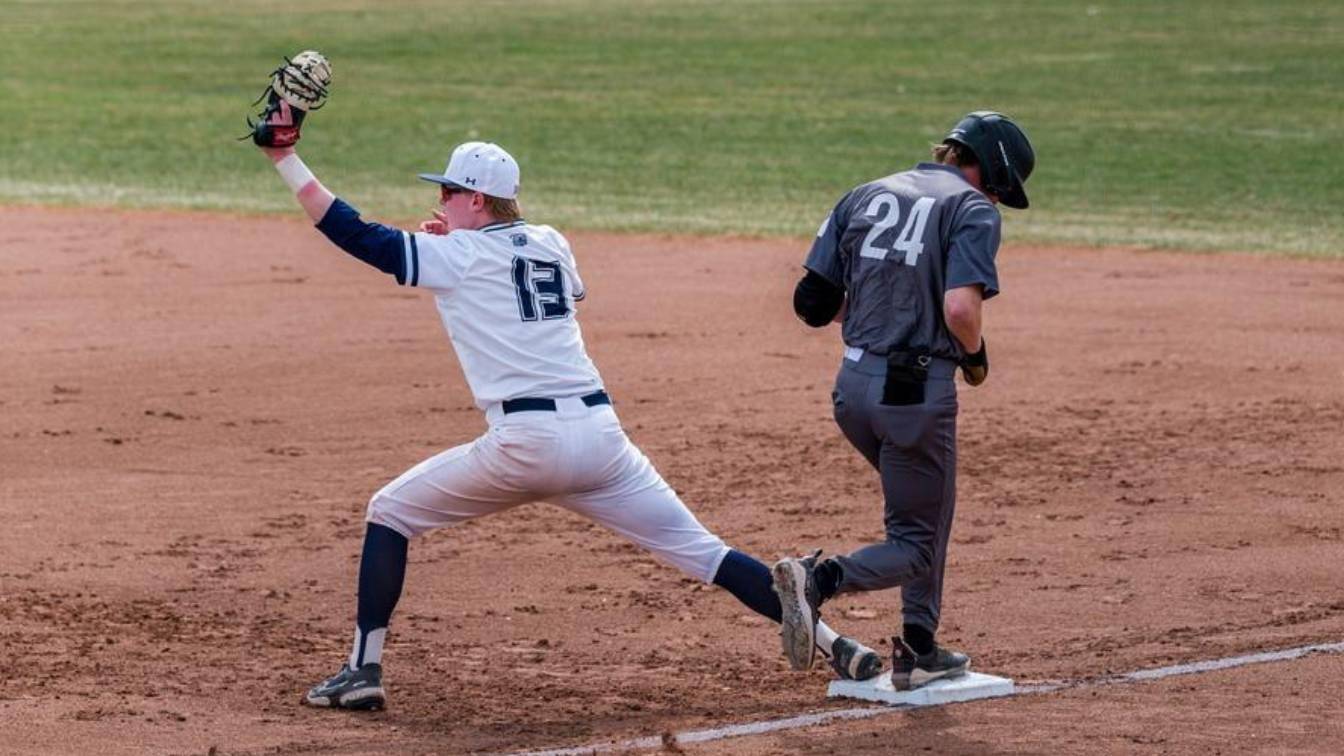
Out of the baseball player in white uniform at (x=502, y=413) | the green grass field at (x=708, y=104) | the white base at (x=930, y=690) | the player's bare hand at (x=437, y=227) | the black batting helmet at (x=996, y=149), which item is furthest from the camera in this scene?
the green grass field at (x=708, y=104)

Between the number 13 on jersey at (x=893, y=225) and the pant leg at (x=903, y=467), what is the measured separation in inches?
15.4

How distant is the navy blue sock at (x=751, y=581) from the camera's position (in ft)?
22.5

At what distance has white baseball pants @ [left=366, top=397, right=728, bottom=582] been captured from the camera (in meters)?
6.57

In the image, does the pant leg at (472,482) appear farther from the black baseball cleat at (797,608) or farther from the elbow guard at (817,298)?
the elbow guard at (817,298)

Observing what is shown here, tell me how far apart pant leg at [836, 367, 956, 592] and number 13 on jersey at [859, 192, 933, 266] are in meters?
0.39

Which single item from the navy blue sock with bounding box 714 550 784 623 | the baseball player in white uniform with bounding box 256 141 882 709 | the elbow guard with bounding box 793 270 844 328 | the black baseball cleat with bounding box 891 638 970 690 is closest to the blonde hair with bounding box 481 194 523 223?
the baseball player in white uniform with bounding box 256 141 882 709

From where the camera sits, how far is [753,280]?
1589 cm

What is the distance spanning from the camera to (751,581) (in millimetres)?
6852

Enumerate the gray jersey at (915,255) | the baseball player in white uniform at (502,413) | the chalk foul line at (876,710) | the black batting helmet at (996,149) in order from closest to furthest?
the chalk foul line at (876,710) < the gray jersey at (915,255) < the baseball player in white uniform at (502,413) < the black batting helmet at (996,149)

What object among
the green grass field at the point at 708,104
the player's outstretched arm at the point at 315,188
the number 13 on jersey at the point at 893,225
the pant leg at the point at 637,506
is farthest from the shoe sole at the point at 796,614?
the green grass field at the point at 708,104

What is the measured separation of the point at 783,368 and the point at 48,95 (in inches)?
666

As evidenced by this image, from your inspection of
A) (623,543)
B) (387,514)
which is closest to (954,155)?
(387,514)

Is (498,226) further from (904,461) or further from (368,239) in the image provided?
(904,461)

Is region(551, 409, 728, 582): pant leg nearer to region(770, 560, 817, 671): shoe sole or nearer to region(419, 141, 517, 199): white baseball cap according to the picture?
region(770, 560, 817, 671): shoe sole
